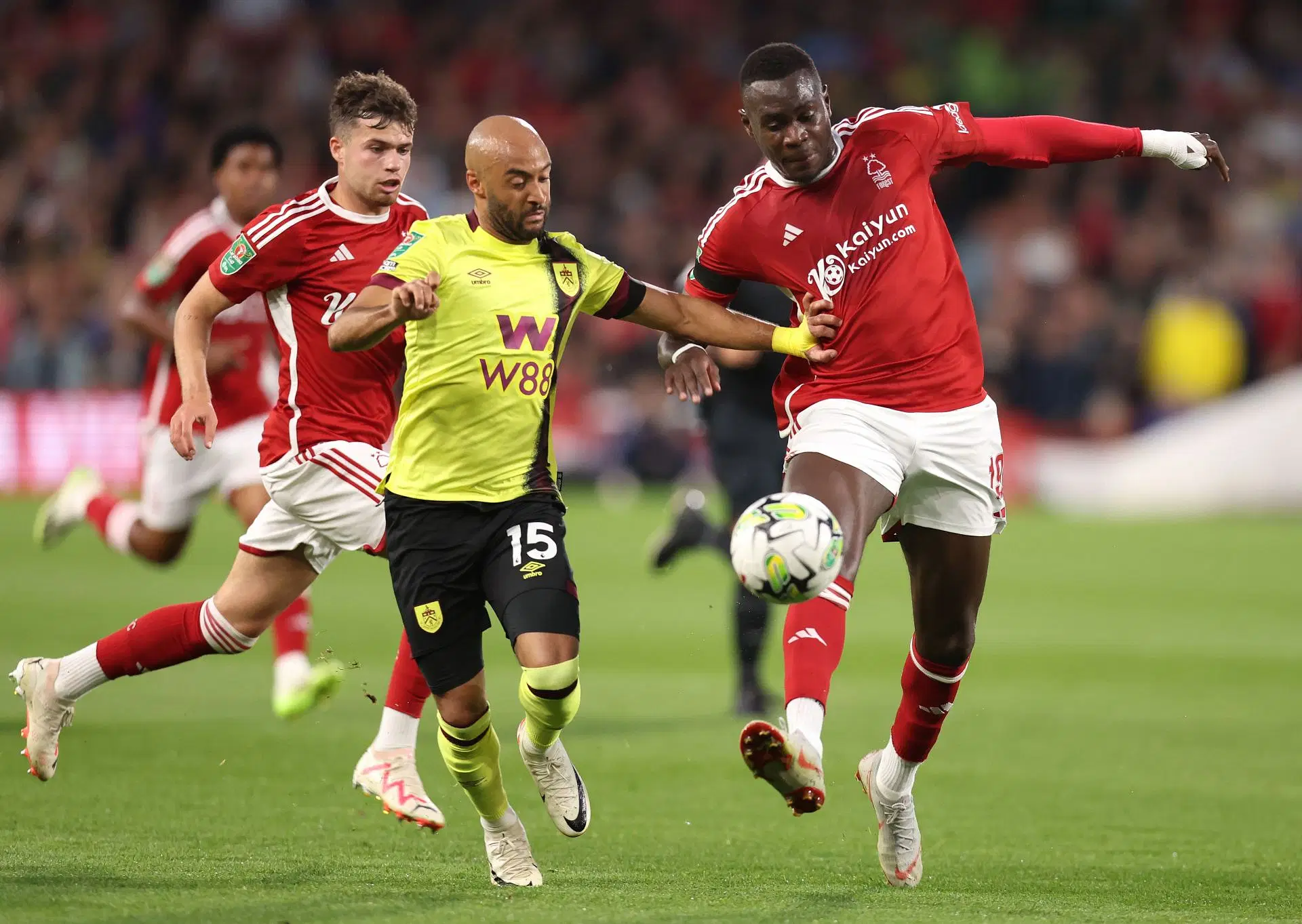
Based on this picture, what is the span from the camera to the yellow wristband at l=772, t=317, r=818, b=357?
5.75 metres

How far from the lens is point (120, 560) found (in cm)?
1498

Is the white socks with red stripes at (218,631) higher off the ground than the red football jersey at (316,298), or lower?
lower

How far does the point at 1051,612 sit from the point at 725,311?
8037 mm

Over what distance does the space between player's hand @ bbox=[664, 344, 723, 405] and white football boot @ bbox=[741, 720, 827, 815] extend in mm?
1278

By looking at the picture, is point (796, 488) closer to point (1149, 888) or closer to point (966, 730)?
point (1149, 888)

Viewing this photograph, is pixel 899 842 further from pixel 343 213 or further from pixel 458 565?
pixel 343 213

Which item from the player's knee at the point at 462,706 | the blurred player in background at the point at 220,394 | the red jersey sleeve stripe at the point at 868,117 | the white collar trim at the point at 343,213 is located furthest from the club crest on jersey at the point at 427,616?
the blurred player in background at the point at 220,394

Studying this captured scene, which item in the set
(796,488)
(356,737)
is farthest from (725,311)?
(356,737)

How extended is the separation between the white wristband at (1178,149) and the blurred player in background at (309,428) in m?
2.53

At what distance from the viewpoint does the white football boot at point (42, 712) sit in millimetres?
6449

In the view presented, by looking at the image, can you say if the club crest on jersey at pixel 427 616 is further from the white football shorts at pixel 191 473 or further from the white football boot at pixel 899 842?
the white football shorts at pixel 191 473

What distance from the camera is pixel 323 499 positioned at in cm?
658

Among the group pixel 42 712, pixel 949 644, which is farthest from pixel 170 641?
pixel 949 644

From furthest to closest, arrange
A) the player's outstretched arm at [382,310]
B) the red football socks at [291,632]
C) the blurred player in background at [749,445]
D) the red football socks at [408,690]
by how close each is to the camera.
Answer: the blurred player in background at [749,445]
the red football socks at [291,632]
the red football socks at [408,690]
the player's outstretched arm at [382,310]
